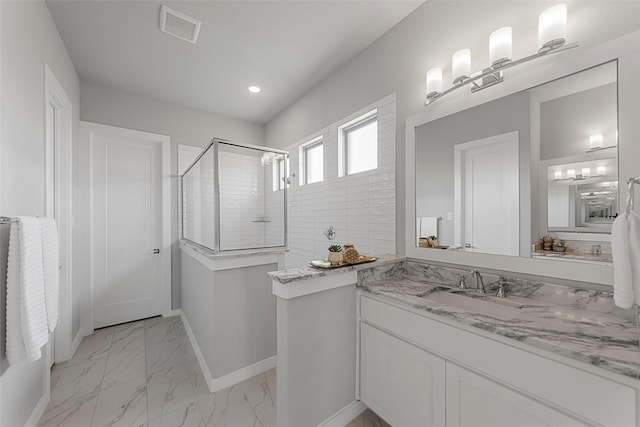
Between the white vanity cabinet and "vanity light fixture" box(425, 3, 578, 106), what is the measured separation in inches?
53.7

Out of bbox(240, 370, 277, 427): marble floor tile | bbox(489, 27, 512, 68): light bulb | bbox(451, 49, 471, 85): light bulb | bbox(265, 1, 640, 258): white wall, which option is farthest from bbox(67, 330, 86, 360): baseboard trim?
bbox(489, 27, 512, 68): light bulb

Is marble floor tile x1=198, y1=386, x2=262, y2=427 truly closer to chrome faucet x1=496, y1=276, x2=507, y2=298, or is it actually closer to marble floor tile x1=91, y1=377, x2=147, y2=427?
marble floor tile x1=91, y1=377, x2=147, y2=427

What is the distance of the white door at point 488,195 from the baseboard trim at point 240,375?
5.92ft

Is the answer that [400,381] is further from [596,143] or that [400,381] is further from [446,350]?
[596,143]

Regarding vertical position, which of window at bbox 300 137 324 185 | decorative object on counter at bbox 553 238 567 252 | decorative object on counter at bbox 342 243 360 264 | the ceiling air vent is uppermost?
the ceiling air vent

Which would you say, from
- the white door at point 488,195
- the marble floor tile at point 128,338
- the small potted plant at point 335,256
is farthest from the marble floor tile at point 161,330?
the white door at point 488,195

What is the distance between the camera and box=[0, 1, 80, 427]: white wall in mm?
1275

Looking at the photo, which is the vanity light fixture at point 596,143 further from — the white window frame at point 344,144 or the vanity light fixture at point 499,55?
the white window frame at point 344,144

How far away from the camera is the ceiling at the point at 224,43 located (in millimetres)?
1889

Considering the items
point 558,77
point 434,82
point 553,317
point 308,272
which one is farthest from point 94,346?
point 558,77

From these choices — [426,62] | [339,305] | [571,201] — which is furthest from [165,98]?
[571,201]

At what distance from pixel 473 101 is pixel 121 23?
106 inches

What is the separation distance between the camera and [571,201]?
1289 millimetres

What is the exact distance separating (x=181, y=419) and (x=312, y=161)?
2.67m
